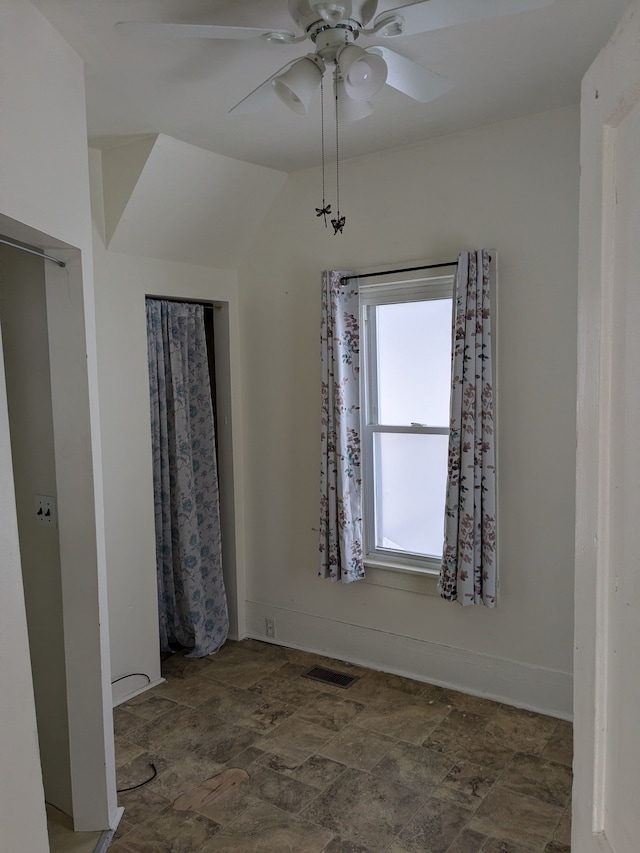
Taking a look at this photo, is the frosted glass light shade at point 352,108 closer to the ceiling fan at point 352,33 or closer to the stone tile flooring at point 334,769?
the ceiling fan at point 352,33

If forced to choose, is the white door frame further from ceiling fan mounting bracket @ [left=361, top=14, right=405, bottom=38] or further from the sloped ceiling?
the sloped ceiling

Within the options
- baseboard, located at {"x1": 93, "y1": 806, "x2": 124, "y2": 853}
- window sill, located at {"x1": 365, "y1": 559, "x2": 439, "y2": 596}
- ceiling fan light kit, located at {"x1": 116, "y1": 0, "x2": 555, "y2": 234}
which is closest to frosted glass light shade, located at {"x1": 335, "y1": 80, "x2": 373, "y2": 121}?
ceiling fan light kit, located at {"x1": 116, "y1": 0, "x2": 555, "y2": 234}

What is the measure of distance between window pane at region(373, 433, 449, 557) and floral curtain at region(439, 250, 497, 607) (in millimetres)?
287

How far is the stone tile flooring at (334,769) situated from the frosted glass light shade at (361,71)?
94.1 inches

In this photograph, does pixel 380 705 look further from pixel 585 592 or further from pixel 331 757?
pixel 585 592

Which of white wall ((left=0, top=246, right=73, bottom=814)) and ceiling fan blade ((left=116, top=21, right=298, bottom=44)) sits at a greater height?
ceiling fan blade ((left=116, top=21, right=298, bottom=44))

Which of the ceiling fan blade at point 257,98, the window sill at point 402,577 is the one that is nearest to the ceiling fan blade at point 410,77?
the ceiling fan blade at point 257,98

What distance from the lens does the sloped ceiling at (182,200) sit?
2.96 metres

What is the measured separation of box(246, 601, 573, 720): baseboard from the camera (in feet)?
9.73

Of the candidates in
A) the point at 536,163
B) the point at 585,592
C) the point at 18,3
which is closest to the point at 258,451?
the point at 536,163

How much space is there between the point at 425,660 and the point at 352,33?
2.81 meters

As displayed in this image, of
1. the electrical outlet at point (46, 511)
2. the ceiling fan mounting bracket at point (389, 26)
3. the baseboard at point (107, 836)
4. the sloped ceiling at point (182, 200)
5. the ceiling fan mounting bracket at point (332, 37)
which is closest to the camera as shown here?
the ceiling fan mounting bracket at point (389, 26)

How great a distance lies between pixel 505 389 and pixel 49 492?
2004mm

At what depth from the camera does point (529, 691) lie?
119 inches
